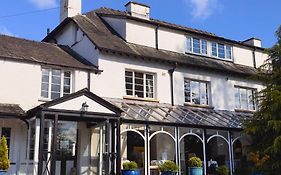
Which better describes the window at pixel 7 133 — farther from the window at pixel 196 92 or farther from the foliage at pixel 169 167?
the window at pixel 196 92

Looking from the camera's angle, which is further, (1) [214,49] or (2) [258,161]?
(1) [214,49]

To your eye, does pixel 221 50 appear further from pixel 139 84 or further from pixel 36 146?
pixel 36 146

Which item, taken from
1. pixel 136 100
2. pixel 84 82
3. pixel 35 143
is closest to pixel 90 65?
pixel 84 82

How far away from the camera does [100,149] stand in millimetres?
16188

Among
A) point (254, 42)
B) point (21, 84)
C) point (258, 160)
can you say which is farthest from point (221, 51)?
point (21, 84)

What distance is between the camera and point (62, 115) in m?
14.6

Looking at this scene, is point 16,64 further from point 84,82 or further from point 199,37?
point 199,37

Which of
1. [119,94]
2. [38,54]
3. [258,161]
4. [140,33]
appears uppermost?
[140,33]

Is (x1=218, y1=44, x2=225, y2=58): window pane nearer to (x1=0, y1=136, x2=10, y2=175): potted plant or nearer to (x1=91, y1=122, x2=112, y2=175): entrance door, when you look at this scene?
(x1=91, y1=122, x2=112, y2=175): entrance door

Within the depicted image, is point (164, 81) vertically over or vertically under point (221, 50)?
under

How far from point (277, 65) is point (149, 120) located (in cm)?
634

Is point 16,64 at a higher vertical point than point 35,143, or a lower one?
higher

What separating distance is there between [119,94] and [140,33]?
14.3 feet

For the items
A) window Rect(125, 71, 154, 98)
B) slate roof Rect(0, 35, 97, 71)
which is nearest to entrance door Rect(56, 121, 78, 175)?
slate roof Rect(0, 35, 97, 71)
